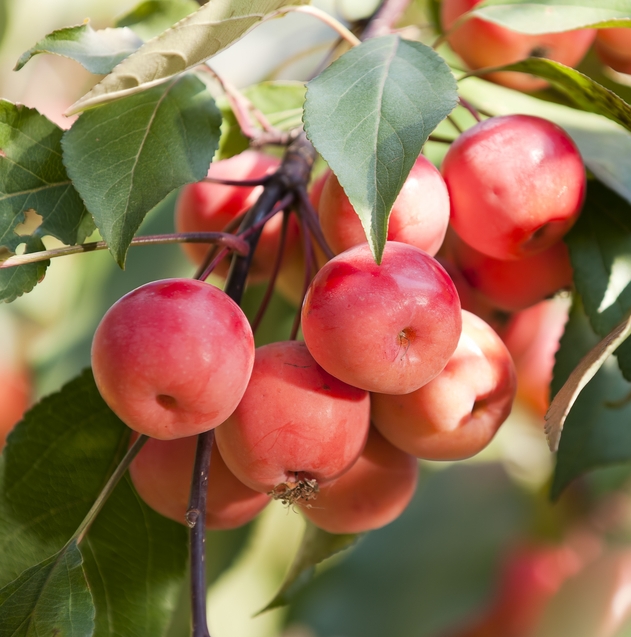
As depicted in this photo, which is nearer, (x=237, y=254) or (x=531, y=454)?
(x=237, y=254)

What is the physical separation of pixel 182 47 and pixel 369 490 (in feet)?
1.21

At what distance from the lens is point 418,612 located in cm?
118

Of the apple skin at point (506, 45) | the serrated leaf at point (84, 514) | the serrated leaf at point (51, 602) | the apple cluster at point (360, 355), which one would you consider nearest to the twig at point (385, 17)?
the apple skin at point (506, 45)

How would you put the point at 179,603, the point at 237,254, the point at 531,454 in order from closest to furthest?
the point at 237,254, the point at 179,603, the point at 531,454

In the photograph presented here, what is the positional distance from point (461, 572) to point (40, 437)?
0.78 meters

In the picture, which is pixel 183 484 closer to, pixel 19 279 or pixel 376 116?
pixel 19 279

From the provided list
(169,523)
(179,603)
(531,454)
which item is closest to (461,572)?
(531,454)

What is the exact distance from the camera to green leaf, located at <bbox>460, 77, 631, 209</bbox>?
2.17ft

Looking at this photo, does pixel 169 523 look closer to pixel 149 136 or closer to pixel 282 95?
pixel 149 136

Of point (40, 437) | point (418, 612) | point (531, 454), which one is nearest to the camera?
point (40, 437)

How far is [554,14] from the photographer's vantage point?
65 cm

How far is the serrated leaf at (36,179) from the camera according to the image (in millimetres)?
580

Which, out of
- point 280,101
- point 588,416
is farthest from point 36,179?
point 588,416

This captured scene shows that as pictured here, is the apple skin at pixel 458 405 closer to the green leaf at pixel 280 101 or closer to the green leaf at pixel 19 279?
the green leaf at pixel 19 279
